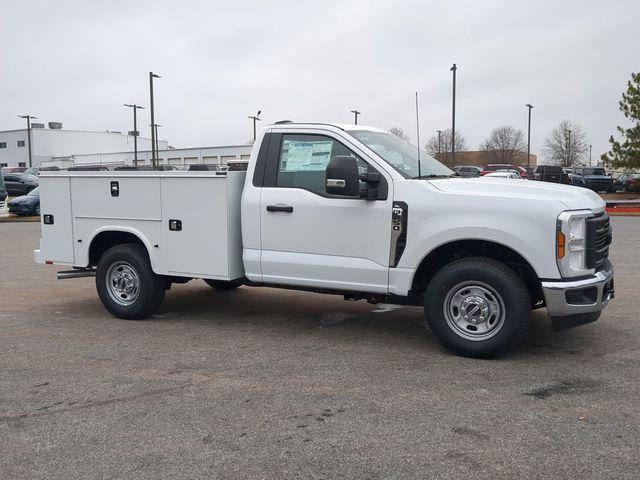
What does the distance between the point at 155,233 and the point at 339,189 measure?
231 centimetres

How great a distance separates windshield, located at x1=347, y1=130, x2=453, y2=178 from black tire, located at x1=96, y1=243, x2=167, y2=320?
2758mm

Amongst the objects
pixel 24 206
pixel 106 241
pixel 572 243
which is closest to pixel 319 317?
pixel 106 241

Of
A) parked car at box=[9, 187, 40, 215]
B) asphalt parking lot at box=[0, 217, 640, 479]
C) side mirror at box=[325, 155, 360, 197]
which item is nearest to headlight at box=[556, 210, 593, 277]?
asphalt parking lot at box=[0, 217, 640, 479]

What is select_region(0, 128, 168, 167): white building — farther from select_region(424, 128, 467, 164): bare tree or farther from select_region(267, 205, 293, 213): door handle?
select_region(267, 205, 293, 213): door handle

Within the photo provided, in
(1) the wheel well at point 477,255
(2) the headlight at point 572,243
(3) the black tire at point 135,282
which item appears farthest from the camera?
(3) the black tire at point 135,282

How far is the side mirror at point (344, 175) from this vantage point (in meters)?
5.62

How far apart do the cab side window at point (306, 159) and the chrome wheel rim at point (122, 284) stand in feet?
7.17

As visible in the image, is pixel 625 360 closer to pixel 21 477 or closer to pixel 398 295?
pixel 398 295

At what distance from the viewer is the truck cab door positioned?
5884 millimetres

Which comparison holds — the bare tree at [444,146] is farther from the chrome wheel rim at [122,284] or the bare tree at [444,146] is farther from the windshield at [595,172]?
the chrome wheel rim at [122,284]

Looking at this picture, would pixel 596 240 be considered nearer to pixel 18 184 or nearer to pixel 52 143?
pixel 18 184

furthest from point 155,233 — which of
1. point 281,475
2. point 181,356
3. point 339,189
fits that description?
point 281,475

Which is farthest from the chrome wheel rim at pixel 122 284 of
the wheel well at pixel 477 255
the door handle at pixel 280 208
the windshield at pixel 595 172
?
the windshield at pixel 595 172

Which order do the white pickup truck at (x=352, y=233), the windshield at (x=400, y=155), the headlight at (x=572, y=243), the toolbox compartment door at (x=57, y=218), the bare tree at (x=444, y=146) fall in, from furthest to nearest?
the bare tree at (x=444, y=146), the toolbox compartment door at (x=57, y=218), the windshield at (x=400, y=155), the white pickup truck at (x=352, y=233), the headlight at (x=572, y=243)
